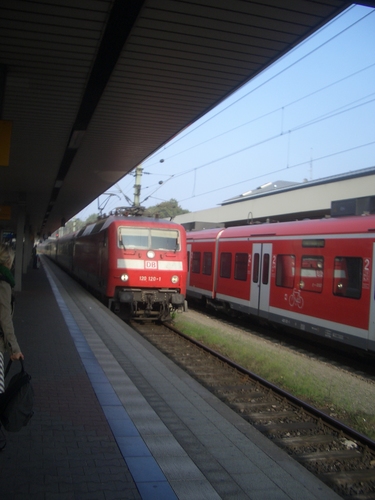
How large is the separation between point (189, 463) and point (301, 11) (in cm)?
423

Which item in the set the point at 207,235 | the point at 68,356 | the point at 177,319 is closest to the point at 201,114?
the point at 68,356

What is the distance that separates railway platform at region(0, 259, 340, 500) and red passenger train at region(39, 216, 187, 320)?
5.37 metres

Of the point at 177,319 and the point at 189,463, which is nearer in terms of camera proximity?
the point at 189,463

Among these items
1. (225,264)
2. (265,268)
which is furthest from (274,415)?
(225,264)

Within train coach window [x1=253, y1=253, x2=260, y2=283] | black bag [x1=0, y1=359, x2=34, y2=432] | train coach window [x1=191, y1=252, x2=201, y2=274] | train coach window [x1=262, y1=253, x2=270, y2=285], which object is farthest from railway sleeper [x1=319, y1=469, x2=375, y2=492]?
train coach window [x1=191, y1=252, x2=201, y2=274]

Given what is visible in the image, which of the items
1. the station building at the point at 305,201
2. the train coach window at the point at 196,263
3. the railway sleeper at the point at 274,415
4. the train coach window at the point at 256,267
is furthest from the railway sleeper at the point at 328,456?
the train coach window at the point at 196,263

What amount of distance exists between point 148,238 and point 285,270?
3816 mm

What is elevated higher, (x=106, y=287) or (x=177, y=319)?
(x=106, y=287)

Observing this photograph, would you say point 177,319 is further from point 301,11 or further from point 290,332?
point 301,11

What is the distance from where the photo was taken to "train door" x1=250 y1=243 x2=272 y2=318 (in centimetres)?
1317

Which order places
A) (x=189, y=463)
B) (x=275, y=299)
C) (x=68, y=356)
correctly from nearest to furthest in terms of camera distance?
(x=189, y=463) < (x=68, y=356) < (x=275, y=299)

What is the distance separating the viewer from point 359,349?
33.0ft

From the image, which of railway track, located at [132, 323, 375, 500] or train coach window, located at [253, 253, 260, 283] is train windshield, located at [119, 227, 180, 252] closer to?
train coach window, located at [253, 253, 260, 283]

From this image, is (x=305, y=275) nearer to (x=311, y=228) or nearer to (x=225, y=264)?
(x=311, y=228)
